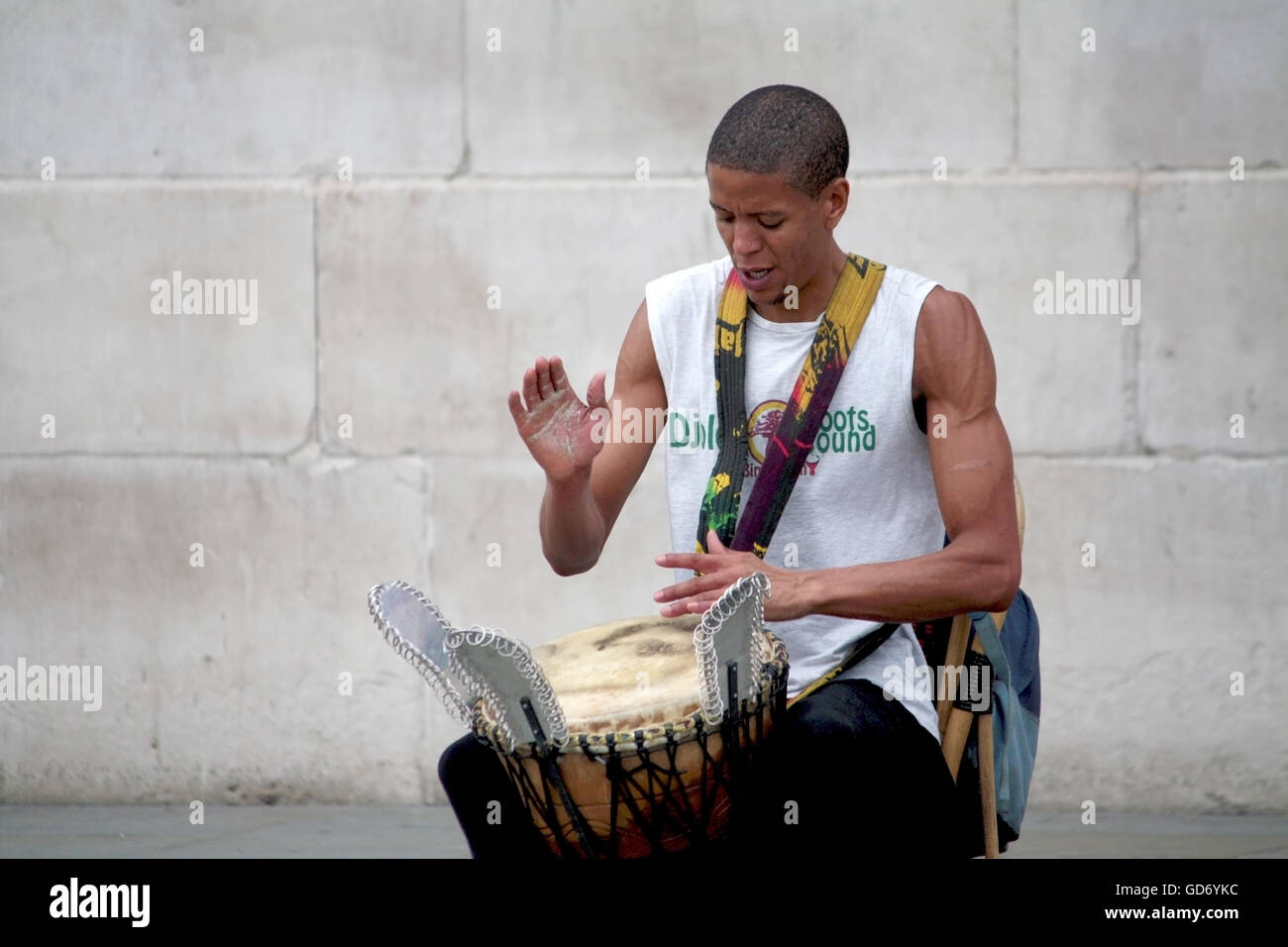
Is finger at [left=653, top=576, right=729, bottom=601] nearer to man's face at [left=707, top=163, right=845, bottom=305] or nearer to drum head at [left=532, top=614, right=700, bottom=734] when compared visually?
drum head at [left=532, top=614, right=700, bottom=734]

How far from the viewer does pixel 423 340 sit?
196 inches

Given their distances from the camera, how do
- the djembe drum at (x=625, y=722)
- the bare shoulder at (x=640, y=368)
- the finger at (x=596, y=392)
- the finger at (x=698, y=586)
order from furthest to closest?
1. the bare shoulder at (x=640, y=368)
2. the finger at (x=596, y=392)
3. the finger at (x=698, y=586)
4. the djembe drum at (x=625, y=722)

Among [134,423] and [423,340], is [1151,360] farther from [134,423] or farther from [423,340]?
[134,423]

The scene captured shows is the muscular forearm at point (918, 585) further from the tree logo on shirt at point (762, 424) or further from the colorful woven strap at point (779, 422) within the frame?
the tree logo on shirt at point (762, 424)

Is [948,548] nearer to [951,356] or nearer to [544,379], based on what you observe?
[951,356]

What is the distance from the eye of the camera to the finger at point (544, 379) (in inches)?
107

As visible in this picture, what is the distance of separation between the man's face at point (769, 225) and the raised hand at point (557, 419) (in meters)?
0.36

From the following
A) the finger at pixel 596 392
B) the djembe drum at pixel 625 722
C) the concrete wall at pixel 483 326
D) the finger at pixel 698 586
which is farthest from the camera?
the concrete wall at pixel 483 326

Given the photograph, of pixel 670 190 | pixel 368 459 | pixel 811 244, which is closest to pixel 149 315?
pixel 368 459

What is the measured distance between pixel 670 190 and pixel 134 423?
1812 mm

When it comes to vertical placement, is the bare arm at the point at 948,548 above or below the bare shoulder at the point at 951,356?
below
